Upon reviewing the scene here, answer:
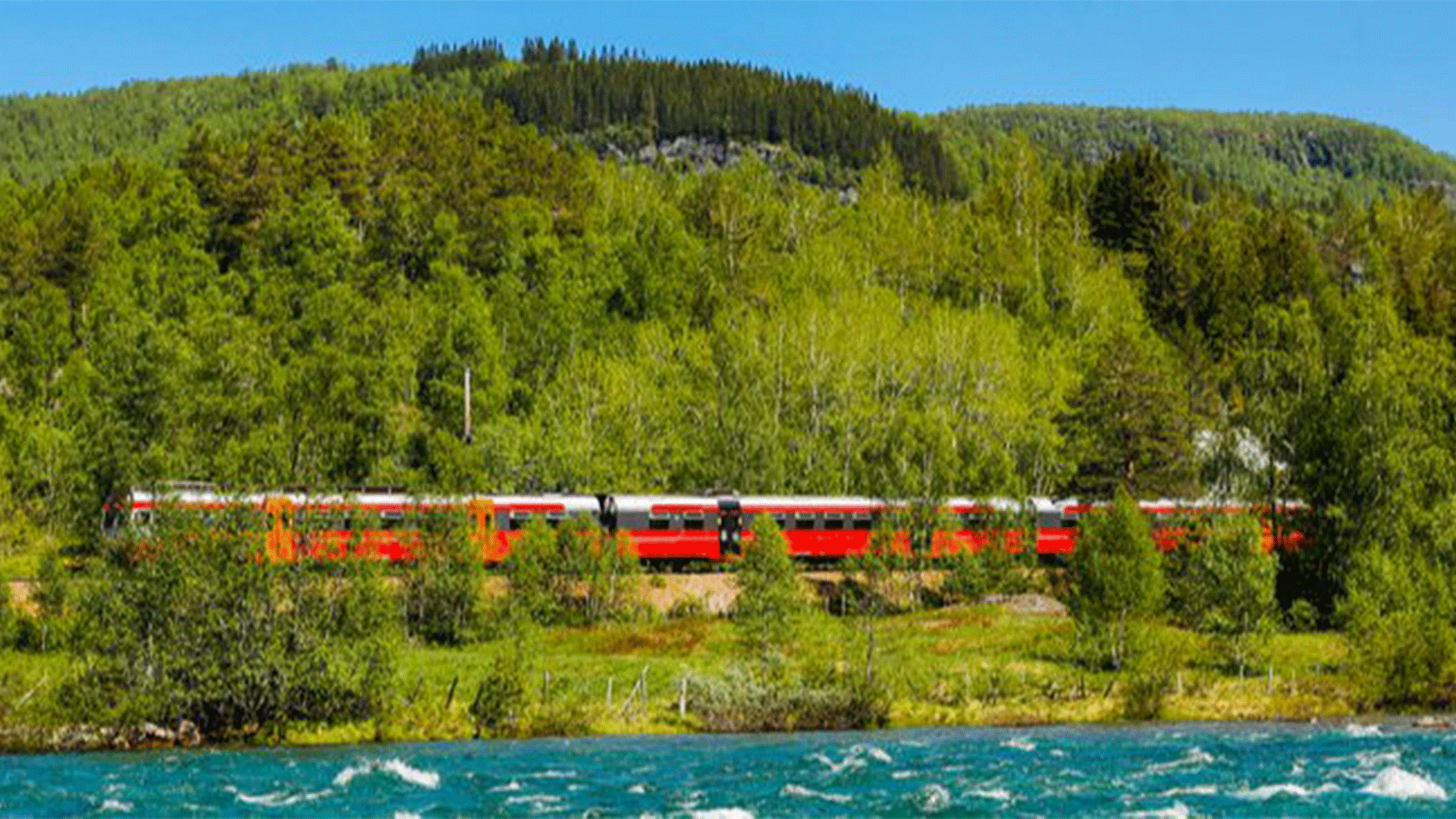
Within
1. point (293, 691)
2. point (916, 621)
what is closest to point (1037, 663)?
point (916, 621)

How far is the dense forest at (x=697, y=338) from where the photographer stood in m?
72.6

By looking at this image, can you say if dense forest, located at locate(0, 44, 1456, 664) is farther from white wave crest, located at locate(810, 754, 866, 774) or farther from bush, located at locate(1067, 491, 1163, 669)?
white wave crest, located at locate(810, 754, 866, 774)

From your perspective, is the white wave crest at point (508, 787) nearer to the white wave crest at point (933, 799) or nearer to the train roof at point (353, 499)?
the white wave crest at point (933, 799)

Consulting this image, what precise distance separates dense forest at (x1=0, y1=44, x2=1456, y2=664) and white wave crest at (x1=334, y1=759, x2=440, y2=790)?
15492mm

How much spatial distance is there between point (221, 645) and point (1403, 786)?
27738 mm

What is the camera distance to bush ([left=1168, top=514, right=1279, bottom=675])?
55.4 m

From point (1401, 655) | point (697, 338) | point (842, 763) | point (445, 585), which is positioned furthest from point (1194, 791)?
point (697, 338)

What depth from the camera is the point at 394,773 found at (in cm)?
3641

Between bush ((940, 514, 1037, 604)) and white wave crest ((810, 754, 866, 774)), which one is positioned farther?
bush ((940, 514, 1037, 604))

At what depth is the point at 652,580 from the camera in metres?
69.0

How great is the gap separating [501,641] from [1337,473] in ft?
107

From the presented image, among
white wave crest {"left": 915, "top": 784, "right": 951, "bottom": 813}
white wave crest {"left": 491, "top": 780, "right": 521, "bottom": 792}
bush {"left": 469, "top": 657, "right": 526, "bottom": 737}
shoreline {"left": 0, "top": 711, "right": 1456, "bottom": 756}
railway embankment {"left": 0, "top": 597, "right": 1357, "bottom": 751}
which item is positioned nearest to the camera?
white wave crest {"left": 915, "top": 784, "right": 951, "bottom": 813}

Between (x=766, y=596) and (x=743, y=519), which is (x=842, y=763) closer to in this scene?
(x=766, y=596)

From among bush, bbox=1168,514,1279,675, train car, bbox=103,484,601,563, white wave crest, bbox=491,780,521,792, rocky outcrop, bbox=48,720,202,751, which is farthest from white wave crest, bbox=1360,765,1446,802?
train car, bbox=103,484,601,563
